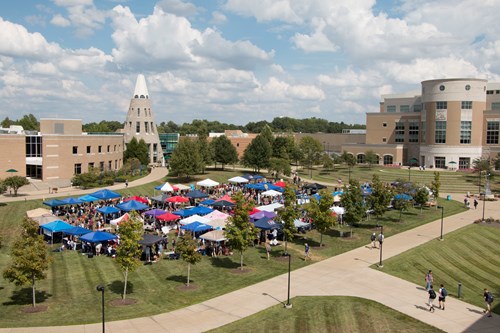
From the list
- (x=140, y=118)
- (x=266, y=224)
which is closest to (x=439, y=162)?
(x=140, y=118)

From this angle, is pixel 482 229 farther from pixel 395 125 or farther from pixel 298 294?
pixel 395 125

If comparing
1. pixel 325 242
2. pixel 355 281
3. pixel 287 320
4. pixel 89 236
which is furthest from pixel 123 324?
pixel 325 242

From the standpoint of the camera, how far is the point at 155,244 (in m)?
33.6

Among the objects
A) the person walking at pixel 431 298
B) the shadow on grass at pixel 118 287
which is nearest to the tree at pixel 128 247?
the shadow on grass at pixel 118 287

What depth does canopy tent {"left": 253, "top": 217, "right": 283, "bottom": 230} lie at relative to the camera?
36.3 metres

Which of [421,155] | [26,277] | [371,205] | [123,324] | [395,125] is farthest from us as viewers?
[395,125]

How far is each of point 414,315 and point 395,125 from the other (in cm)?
8918

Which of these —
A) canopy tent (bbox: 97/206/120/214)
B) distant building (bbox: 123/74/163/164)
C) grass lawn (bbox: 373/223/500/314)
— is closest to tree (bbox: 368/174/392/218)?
grass lawn (bbox: 373/223/500/314)

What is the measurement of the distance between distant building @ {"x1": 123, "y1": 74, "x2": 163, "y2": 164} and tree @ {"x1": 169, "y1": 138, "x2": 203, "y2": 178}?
28.8 meters

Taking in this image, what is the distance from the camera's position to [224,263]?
105ft

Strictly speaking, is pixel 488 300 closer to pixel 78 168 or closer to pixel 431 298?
pixel 431 298

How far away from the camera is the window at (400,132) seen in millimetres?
105438

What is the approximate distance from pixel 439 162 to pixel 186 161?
54637mm

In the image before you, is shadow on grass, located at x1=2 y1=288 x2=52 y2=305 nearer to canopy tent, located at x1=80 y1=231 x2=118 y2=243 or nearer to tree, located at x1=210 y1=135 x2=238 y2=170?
canopy tent, located at x1=80 y1=231 x2=118 y2=243
